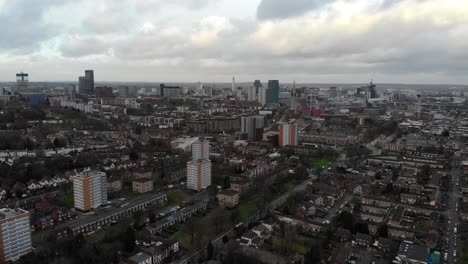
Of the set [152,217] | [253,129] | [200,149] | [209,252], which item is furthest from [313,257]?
[253,129]

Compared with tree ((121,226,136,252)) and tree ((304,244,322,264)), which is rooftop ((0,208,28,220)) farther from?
tree ((304,244,322,264))

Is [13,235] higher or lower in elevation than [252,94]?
lower

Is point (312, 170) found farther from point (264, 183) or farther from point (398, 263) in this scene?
point (398, 263)

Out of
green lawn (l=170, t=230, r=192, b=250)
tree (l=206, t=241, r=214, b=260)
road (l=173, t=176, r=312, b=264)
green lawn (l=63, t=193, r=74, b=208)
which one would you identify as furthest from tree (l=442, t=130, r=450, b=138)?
green lawn (l=63, t=193, r=74, b=208)

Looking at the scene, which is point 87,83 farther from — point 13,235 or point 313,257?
point 313,257

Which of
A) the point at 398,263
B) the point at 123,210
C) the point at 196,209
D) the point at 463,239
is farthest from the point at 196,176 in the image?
the point at 463,239

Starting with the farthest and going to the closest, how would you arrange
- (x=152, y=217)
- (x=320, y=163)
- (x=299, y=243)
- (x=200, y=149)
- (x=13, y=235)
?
(x=320, y=163), (x=200, y=149), (x=152, y=217), (x=299, y=243), (x=13, y=235)

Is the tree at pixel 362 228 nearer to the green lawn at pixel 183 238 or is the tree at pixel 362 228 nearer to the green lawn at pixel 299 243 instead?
the green lawn at pixel 299 243
